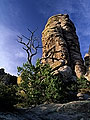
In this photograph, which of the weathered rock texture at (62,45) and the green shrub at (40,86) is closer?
the green shrub at (40,86)

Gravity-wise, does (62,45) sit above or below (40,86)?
above

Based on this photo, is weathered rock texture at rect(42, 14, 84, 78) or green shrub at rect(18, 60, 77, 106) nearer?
green shrub at rect(18, 60, 77, 106)

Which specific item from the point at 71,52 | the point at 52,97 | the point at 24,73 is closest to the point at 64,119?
the point at 52,97

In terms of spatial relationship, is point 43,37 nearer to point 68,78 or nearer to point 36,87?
point 68,78

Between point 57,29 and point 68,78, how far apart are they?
2982cm

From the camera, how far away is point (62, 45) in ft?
141

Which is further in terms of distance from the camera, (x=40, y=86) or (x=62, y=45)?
(x=62, y=45)

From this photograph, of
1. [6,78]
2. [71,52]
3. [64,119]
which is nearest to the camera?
[64,119]

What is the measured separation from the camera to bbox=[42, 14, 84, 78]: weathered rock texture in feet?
134

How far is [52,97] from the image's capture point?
13180 millimetres

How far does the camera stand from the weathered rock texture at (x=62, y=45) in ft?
134

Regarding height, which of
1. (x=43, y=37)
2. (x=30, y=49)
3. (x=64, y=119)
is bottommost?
(x=64, y=119)

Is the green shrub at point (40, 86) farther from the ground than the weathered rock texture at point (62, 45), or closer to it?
closer to it

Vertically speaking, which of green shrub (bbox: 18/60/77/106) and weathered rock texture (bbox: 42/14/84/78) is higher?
weathered rock texture (bbox: 42/14/84/78)
